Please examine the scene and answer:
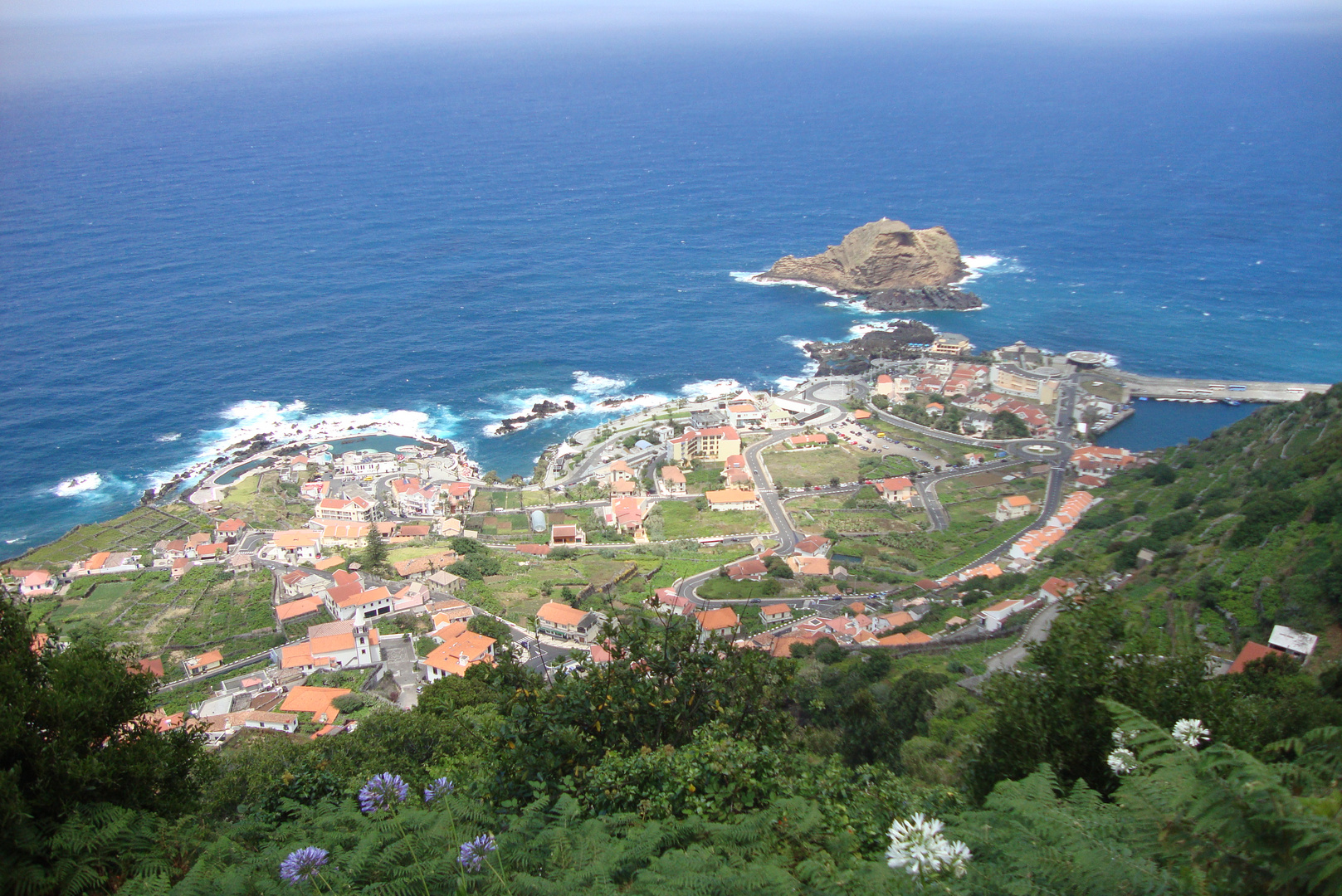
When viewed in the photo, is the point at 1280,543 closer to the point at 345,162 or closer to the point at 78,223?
the point at 78,223

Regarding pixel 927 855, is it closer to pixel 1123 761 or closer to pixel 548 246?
pixel 1123 761

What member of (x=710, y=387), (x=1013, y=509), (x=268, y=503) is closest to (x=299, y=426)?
(x=268, y=503)

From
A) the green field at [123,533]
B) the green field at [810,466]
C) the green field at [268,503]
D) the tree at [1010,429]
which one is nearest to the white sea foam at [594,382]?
the green field at [810,466]

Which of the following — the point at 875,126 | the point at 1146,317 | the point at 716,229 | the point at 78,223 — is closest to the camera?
the point at 1146,317

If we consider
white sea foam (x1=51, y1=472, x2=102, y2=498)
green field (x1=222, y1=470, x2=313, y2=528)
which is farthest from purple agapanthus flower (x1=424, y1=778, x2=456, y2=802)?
white sea foam (x1=51, y1=472, x2=102, y2=498)

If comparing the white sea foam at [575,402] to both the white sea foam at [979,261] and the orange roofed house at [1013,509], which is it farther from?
the white sea foam at [979,261]

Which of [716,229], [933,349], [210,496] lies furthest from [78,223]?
[933,349]

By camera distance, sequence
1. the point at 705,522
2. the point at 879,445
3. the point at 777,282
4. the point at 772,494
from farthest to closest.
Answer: the point at 777,282 → the point at 879,445 → the point at 772,494 → the point at 705,522
